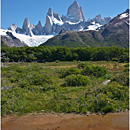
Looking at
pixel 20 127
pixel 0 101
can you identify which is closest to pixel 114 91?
pixel 20 127

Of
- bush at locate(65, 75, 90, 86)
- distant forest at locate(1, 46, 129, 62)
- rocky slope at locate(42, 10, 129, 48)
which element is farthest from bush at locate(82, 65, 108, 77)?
rocky slope at locate(42, 10, 129, 48)

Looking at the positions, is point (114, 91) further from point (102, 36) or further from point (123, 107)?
point (102, 36)

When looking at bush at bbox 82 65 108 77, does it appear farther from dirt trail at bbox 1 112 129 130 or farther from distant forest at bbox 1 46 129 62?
distant forest at bbox 1 46 129 62

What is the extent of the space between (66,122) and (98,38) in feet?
513

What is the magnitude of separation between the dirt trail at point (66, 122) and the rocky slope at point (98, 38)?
134796mm

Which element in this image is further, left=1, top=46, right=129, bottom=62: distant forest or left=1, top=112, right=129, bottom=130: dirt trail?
left=1, top=46, right=129, bottom=62: distant forest

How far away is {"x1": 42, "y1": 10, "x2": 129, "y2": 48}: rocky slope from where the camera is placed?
143m

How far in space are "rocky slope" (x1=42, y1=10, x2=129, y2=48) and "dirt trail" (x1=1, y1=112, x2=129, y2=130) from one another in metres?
135

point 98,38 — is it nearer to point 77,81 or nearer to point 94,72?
point 94,72

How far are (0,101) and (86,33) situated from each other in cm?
16675

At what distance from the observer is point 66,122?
6531 millimetres

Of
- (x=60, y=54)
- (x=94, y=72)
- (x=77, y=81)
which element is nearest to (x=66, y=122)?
(x=77, y=81)

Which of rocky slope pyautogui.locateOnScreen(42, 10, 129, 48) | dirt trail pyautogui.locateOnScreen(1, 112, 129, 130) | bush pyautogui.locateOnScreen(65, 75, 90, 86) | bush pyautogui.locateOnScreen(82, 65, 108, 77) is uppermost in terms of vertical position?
rocky slope pyautogui.locateOnScreen(42, 10, 129, 48)

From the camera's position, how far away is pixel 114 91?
9000 mm
